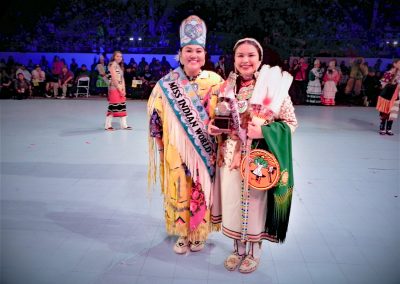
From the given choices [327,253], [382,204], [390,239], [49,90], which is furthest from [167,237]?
[49,90]

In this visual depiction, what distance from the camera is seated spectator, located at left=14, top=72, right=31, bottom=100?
1138cm

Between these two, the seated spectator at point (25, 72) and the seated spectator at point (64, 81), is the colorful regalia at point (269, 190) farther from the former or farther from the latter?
the seated spectator at point (25, 72)

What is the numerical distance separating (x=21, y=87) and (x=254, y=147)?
1089 centimetres

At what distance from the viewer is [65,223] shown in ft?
10.4

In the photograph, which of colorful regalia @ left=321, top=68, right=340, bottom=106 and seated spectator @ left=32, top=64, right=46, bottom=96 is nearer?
colorful regalia @ left=321, top=68, right=340, bottom=106

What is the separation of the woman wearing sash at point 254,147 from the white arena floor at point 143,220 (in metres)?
0.37

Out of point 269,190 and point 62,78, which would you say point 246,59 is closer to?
point 269,190

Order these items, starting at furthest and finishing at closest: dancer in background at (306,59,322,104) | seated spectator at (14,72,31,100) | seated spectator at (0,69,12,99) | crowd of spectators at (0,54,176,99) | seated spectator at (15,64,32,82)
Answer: seated spectator at (15,64,32,82) → crowd of spectators at (0,54,176,99) → seated spectator at (0,69,12,99) → seated spectator at (14,72,31,100) → dancer in background at (306,59,322,104)

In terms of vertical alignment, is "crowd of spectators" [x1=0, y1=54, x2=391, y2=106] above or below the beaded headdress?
below

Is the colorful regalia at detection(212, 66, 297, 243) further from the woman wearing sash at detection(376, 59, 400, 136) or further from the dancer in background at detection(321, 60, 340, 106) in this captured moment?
the dancer in background at detection(321, 60, 340, 106)

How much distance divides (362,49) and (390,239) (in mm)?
12885

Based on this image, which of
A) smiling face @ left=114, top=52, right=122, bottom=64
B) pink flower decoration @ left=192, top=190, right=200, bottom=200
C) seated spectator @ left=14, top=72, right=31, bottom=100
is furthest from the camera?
seated spectator @ left=14, top=72, right=31, bottom=100

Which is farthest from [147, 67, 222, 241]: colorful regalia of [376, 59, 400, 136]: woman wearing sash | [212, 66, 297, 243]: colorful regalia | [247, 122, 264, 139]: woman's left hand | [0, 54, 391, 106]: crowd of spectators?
[0, 54, 391, 106]: crowd of spectators

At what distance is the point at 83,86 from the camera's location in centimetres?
1238
